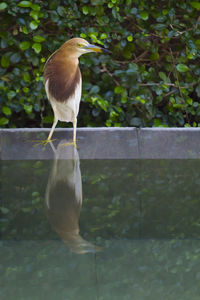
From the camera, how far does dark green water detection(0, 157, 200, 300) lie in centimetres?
139

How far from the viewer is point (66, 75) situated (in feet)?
8.93

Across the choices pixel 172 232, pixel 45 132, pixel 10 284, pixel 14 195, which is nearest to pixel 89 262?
pixel 10 284

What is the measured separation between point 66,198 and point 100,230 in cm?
39

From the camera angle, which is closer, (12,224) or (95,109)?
(12,224)

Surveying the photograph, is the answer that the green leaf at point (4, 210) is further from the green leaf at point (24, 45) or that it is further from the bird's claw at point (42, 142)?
the green leaf at point (24, 45)

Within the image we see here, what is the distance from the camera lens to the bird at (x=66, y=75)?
8.68 ft

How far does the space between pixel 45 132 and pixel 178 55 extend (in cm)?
131

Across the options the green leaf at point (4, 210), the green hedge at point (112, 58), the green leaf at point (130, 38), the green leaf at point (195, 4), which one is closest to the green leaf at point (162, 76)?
the green hedge at point (112, 58)

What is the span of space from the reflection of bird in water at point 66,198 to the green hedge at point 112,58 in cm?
72

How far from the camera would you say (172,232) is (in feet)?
5.81

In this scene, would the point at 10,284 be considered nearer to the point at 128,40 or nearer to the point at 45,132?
the point at 45,132

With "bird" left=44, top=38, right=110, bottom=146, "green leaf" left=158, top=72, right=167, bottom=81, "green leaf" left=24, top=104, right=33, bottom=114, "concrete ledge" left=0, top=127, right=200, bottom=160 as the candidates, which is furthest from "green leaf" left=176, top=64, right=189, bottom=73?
"green leaf" left=24, top=104, right=33, bottom=114

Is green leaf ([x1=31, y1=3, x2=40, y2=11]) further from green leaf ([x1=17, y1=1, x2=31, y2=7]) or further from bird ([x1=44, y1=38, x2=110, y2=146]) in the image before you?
bird ([x1=44, y1=38, x2=110, y2=146])

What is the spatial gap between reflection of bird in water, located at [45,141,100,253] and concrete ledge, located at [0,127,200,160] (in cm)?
9
